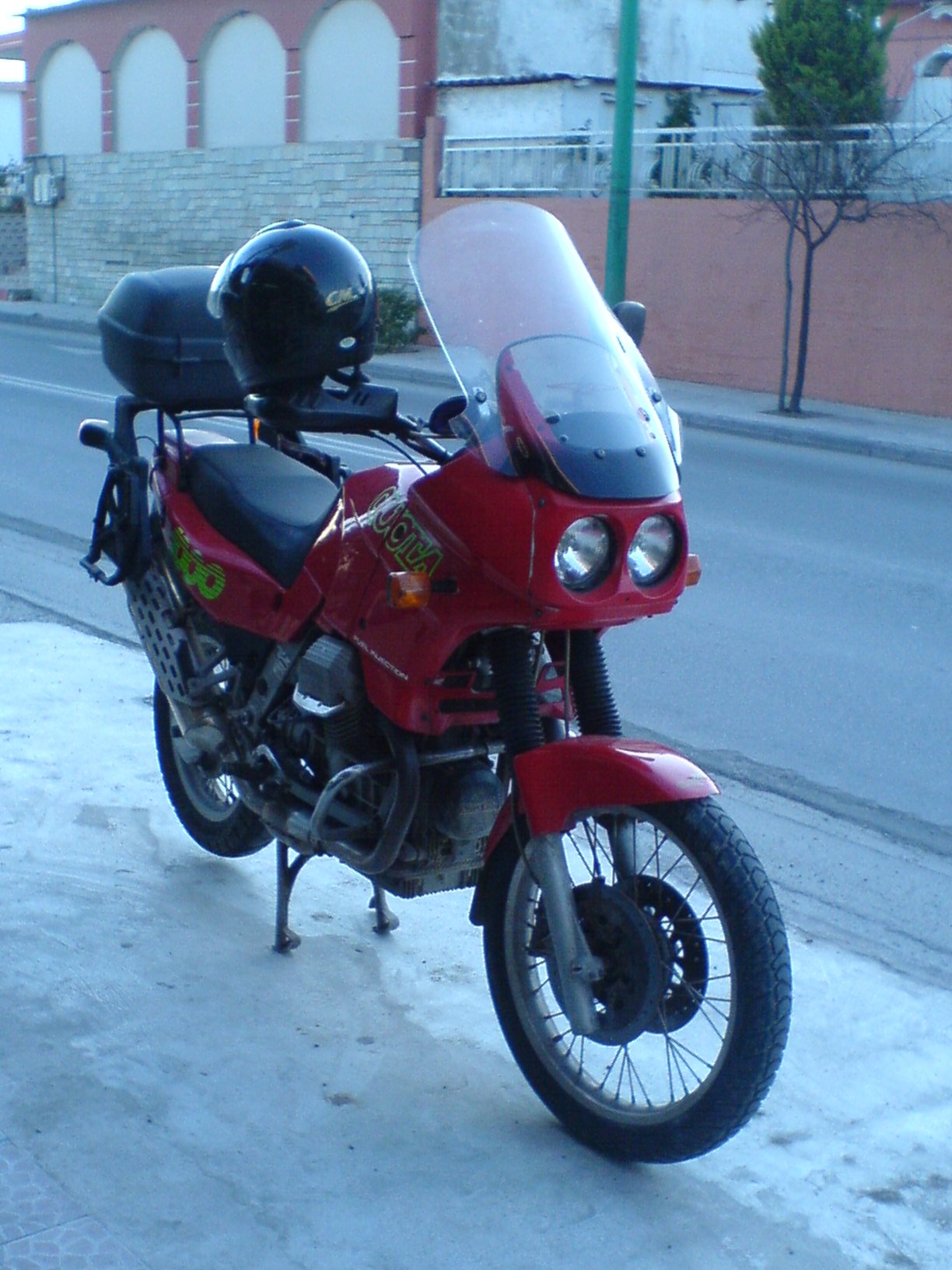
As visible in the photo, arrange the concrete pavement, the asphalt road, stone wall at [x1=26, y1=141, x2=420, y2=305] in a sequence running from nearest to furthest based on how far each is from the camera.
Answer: the asphalt road < the concrete pavement < stone wall at [x1=26, y1=141, x2=420, y2=305]

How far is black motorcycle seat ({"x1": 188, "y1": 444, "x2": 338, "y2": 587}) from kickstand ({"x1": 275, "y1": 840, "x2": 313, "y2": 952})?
0.69 meters

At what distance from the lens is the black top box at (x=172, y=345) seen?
4145 mm

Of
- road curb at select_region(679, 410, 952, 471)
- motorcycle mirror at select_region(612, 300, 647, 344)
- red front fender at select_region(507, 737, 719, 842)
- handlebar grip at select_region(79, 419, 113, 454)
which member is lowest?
road curb at select_region(679, 410, 952, 471)

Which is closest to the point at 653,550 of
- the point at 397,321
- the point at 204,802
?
the point at 204,802

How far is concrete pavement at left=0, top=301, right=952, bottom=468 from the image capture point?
14805mm

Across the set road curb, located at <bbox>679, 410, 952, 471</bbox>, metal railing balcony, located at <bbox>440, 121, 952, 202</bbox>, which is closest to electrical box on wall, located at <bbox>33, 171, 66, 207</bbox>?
metal railing balcony, located at <bbox>440, 121, 952, 202</bbox>

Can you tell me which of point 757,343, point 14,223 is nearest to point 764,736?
point 757,343

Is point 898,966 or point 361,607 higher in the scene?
point 361,607

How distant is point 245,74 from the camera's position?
90.5ft

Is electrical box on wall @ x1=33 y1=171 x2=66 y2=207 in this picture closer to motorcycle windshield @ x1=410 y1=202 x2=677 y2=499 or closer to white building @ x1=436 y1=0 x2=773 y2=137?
white building @ x1=436 y1=0 x2=773 y2=137

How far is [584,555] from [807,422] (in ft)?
45.7

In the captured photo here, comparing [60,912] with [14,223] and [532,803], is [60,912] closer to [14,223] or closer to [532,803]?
[532,803]

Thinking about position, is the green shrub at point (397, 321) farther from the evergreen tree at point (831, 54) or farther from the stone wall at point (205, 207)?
the evergreen tree at point (831, 54)

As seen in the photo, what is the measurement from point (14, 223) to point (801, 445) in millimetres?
25230
